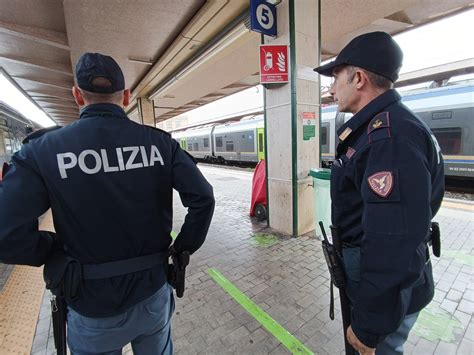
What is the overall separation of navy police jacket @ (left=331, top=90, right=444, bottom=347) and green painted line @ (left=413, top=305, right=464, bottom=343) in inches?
58.1

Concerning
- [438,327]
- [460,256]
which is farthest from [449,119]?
[438,327]

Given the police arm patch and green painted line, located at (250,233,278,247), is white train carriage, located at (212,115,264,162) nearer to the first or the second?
green painted line, located at (250,233,278,247)

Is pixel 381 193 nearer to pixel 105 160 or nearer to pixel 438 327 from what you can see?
pixel 105 160

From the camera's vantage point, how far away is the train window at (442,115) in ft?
22.8

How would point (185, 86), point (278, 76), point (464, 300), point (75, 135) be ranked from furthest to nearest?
point (185, 86) < point (278, 76) < point (464, 300) < point (75, 135)

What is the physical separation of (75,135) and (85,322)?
0.87 m

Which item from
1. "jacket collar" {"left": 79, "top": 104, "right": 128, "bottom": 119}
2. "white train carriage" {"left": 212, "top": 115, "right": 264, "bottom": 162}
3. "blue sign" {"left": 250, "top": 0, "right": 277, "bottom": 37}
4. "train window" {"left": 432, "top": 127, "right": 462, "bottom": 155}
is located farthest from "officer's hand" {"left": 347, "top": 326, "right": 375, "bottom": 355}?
"white train carriage" {"left": 212, "top": 115, "right": 264, "bottom": 162}

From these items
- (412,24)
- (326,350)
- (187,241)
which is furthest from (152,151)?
(412,24)

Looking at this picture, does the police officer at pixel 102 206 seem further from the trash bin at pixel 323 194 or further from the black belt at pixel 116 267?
the trash bin at pixel 323 194

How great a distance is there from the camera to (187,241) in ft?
4.69

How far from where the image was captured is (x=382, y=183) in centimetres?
98

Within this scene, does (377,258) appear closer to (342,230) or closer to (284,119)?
(342,230)

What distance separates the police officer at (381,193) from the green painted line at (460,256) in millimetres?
2619

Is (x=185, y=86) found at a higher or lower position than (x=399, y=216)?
higher
